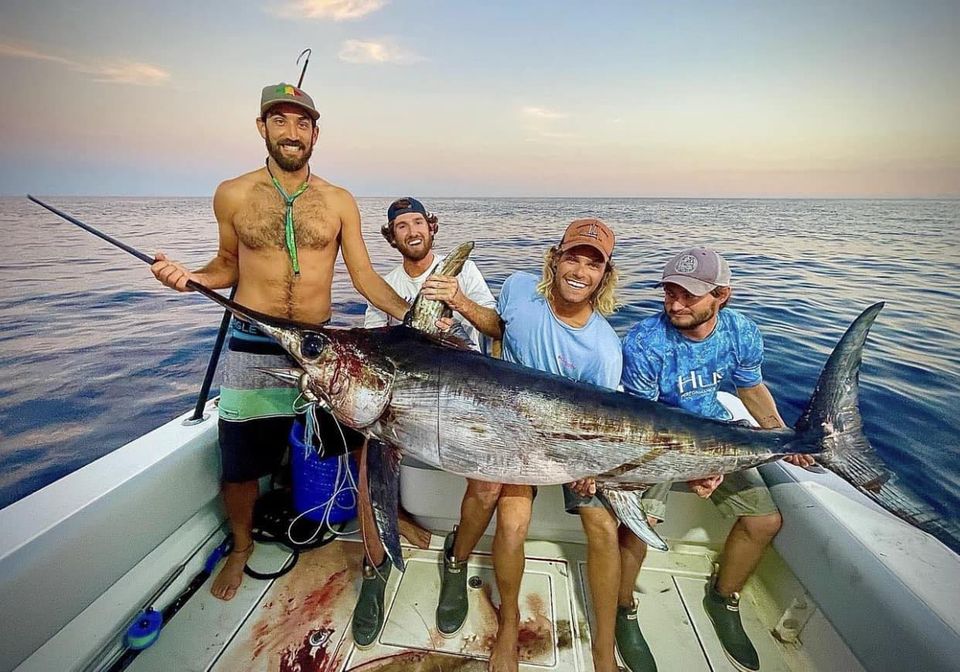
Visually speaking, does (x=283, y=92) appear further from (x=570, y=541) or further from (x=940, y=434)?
(x=940, y=434)

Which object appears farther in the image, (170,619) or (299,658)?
(170,619)

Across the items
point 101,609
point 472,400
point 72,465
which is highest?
point 472,400

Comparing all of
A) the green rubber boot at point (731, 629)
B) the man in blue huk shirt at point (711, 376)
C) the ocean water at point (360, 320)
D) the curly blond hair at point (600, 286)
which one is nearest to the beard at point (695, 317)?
the man in blue huk shirt at point (711, 376)

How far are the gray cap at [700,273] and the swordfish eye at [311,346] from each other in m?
1.50

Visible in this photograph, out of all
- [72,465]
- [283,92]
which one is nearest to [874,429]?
[283,92]

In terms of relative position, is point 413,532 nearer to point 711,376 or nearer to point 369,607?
point 369,607

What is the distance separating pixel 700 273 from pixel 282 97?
216 cm

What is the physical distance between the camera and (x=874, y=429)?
4730mm

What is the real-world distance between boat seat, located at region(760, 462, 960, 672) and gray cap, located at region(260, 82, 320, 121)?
2998mm

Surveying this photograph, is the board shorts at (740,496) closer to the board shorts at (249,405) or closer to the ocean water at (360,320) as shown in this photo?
the board shorts at (249,405)

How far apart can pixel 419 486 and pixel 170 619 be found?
4.19ft

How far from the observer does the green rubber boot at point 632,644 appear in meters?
1.99

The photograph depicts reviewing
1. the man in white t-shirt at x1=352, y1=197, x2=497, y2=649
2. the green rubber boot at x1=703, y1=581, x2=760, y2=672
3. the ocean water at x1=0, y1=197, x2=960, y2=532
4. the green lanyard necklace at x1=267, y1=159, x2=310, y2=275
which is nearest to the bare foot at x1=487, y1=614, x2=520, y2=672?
the man in white t-shirt at x1=352, y1=197, x2=497, y2=649

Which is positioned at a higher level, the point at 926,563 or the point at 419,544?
the point at 926,563
